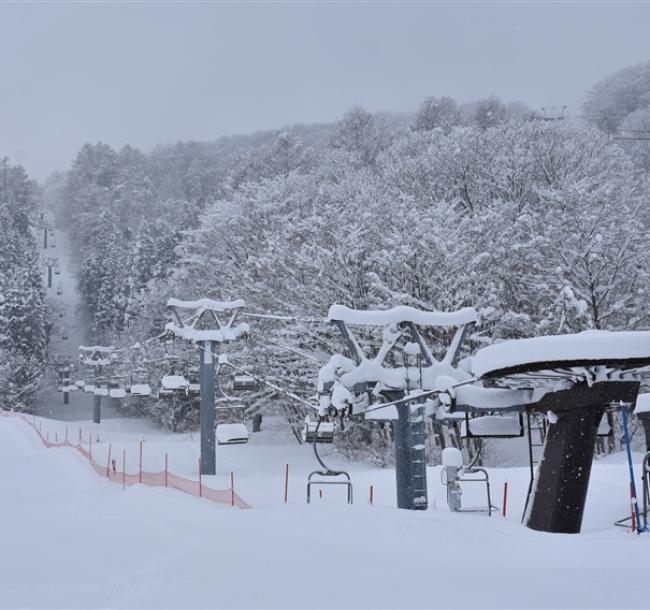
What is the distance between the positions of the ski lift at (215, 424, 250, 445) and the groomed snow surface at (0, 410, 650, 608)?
25.2 ft

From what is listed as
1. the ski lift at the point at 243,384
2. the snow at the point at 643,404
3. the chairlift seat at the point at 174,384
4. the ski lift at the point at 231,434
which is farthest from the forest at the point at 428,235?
the snow at the point at 643,404

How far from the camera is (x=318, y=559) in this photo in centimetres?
834

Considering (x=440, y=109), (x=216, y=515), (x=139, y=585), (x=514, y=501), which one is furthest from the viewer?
(x=440, y=109)

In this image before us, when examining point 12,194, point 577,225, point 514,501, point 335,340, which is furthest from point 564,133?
point 12,194

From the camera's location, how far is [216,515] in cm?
1355

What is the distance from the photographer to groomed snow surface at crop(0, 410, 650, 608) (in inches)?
271

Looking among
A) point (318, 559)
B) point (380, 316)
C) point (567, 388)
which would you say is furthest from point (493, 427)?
point (318, 559)

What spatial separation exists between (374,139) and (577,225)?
32044mm

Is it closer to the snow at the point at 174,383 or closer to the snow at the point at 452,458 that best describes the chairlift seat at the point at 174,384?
the snow at the point at 174,383

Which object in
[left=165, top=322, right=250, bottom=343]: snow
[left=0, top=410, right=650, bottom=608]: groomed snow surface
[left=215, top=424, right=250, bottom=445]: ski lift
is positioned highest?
[left=165, top=322, right=250, bottom=343]: snow

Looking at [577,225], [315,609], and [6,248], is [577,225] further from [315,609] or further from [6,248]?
[6,248]

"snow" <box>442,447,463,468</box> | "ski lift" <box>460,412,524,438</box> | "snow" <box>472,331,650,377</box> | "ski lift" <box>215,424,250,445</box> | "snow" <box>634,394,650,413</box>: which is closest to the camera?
"snow" <box>472,331,650,377</box>

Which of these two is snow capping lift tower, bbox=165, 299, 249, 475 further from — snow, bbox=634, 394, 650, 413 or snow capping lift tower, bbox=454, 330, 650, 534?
snow capping lift tower, bbox=454, 330, 650, 534

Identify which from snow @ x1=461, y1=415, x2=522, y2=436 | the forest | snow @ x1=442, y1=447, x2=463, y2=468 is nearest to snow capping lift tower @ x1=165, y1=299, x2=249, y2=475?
the forest
